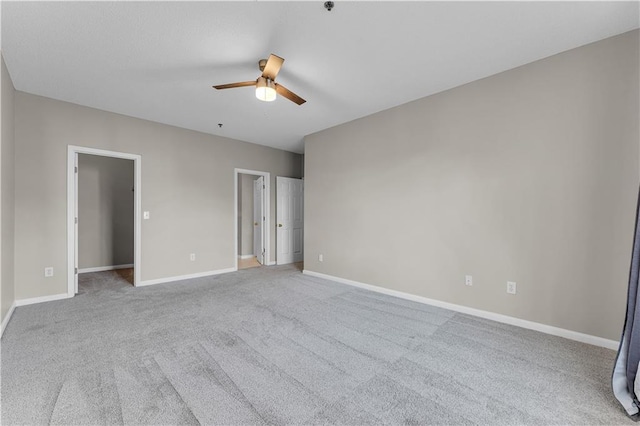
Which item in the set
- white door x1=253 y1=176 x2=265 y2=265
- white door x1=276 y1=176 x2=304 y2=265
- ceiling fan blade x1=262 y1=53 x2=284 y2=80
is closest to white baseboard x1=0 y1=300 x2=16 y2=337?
ceiling fan blade x1=262 y1=53 x2=284 y2=80

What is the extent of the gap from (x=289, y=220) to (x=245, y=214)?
144cm

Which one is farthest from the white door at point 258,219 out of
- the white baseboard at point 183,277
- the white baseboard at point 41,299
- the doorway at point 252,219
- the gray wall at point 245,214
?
the white baseboard at point 41,299

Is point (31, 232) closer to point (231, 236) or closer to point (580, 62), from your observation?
point (231, 236)

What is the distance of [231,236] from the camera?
5285 mm

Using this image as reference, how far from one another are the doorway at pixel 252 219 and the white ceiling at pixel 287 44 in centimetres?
271

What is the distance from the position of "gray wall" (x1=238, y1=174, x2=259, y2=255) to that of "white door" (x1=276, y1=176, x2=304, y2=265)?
1272 mm

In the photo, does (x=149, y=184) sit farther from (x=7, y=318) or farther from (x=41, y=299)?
(x=7, y=318)

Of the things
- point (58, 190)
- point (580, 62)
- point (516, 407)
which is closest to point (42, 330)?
point (58, 190)

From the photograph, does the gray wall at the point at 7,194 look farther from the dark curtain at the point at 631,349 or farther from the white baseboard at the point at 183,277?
the dark curtain at the point at 631,349

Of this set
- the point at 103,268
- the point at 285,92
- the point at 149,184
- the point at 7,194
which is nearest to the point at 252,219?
the point at 149,184

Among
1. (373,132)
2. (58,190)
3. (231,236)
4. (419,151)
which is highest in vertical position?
(373,132)

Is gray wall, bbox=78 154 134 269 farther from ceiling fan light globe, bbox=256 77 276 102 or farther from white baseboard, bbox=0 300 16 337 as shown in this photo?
ceiling fan light globe, bbox=256 77 276 102

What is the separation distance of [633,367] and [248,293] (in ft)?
12.1

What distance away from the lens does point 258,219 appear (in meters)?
6.50
